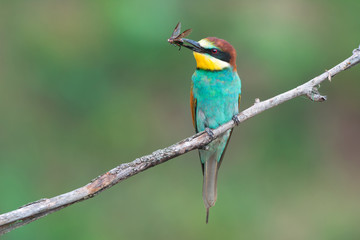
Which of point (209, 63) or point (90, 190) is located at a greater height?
point (209, 63)

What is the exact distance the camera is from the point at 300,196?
5.16 meters

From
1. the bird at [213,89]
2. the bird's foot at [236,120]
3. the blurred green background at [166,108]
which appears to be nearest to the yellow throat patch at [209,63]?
the bird at [213,89]

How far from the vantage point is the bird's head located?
136 inches

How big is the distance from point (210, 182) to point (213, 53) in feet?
2.61

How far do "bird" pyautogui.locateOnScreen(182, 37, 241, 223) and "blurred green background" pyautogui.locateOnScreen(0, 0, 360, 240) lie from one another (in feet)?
4.14

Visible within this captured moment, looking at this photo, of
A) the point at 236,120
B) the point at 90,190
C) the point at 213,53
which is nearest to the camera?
the point at 90,190

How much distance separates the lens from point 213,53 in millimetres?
3484

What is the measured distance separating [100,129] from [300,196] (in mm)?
1860

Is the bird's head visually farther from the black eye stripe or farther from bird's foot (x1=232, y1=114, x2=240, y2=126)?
bird's foot (x1=232, y1=114, x2=240, y2=126)

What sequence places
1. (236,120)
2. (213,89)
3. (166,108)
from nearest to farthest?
Answer: 1. (236,120)
2. (213,89)
3. (166,108)

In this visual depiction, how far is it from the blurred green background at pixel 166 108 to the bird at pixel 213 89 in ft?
4.14

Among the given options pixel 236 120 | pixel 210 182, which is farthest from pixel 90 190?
pixel 210 182

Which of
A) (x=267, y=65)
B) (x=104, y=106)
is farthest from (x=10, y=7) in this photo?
(x=267, y=65)

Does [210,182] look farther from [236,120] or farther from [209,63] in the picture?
[209,63]
